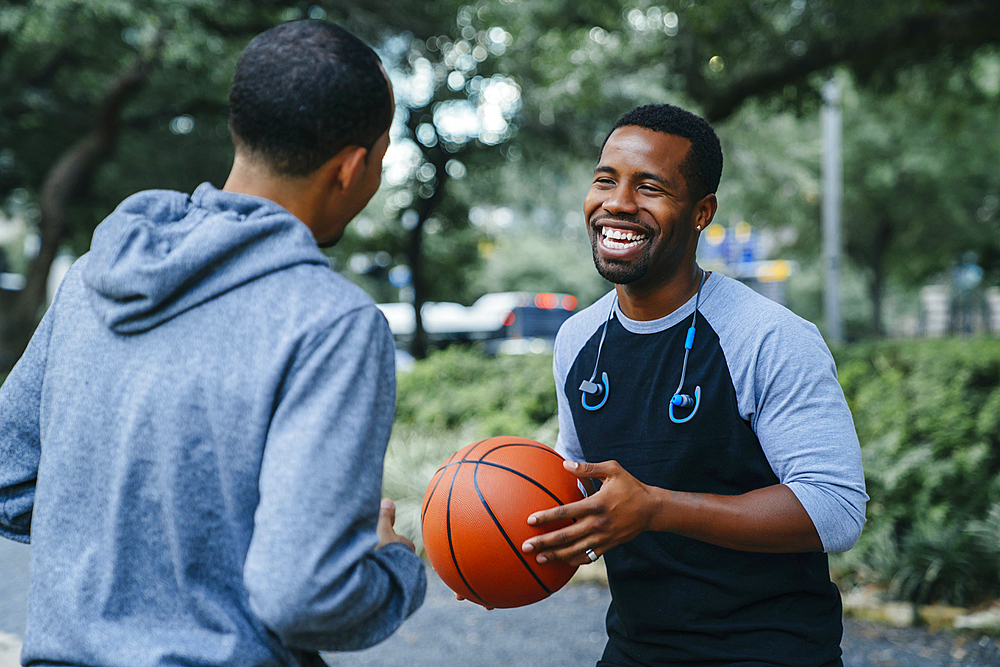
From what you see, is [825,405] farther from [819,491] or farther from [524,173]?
[524,173]

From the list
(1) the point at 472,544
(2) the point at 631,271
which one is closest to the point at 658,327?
(2) the point at 631,271

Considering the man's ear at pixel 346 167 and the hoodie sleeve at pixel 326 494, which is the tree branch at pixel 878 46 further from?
the hoodie sleeve at pixel 326 494

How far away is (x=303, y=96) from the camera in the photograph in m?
1.58

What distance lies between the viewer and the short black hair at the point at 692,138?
257 cm

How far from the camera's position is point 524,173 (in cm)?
2062

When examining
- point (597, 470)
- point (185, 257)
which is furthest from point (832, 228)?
point (185, 257)

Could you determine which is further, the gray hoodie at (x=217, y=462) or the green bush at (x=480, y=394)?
the green bush at (x=480, y=394)

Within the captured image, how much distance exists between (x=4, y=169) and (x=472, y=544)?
68.9 feet

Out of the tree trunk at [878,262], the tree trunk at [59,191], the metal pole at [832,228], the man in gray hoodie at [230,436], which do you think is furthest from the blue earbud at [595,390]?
the tree trunk at [878,262]

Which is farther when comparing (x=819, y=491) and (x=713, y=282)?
(x=713, y=282)

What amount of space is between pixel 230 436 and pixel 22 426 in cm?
61

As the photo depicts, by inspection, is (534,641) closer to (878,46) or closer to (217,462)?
(217,462)

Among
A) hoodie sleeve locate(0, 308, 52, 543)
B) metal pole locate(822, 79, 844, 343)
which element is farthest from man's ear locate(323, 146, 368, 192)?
metal pole locate(822, 79, 844, 343)

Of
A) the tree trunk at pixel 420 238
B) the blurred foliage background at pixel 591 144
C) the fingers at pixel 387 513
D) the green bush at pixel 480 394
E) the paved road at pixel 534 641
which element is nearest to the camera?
the fingers at pixel 387 513
